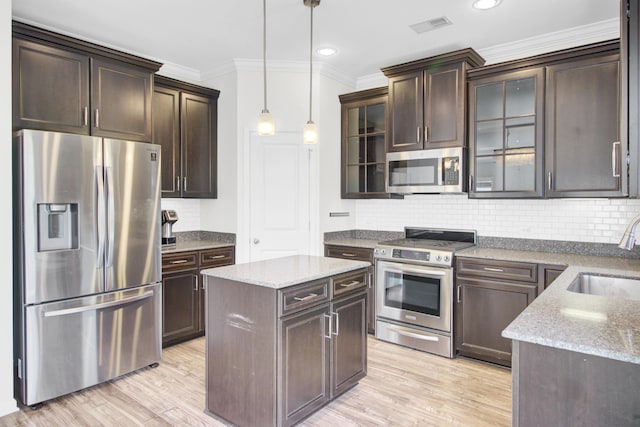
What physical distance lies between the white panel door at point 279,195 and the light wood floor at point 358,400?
1382 mm

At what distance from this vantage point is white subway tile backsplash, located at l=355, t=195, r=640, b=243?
3.36 meters

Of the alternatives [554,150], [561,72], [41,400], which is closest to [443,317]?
[554,150]

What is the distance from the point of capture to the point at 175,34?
3516 mm

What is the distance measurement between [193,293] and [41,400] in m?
1.44

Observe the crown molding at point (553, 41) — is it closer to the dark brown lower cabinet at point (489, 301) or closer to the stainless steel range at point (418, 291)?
the stainless steel range at point (418, 291)

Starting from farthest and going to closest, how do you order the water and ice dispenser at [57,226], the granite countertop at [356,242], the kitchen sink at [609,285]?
the granite countertop at [356,242]
the water and ice dispenser at [57,226]
the kitchen sink at [609,285]

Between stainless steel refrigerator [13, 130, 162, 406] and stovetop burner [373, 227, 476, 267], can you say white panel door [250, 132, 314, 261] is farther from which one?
stainless steel refrigerator [13, 130, 162, 406]

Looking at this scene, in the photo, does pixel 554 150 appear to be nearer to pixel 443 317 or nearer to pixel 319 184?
pixel 443 317

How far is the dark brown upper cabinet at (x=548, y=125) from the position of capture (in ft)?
10.1

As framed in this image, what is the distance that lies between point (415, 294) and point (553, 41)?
2.56 m

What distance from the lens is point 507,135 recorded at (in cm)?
352

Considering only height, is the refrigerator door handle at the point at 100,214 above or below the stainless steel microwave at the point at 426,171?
below

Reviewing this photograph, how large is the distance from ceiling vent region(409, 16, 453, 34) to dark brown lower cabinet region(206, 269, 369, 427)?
2169 mm

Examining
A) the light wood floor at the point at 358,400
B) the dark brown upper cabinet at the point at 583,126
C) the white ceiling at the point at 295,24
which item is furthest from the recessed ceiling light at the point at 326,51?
the light wood floor at the point at 358,400
